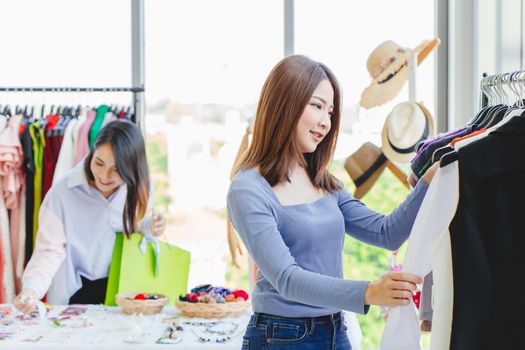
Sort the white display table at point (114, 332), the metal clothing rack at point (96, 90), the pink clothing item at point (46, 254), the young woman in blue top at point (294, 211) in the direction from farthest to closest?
the metal clothing rack at point (96, 90)
the pink clothing item at point (46, 254)
the white display table at point (114, 332)
the young woman in blue top at point (294, 211)

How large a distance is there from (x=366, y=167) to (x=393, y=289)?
79.1 inches

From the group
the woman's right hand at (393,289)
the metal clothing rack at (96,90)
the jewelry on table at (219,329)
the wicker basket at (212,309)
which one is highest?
the metal clothing rack at (96,90)

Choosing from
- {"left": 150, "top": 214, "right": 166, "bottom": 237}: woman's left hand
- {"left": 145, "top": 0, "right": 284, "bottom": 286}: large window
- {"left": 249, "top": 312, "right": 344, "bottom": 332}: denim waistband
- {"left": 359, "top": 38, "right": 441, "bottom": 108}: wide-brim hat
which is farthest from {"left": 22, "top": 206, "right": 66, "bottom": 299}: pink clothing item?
{"left": 359, "top": 38, "right": 441, "bottom": 108}: wide-brim hat

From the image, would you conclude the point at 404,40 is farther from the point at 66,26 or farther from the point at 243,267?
the point at 66,26

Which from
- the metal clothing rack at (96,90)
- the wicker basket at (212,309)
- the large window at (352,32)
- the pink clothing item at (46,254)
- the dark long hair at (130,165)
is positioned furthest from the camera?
the large window at (352,32)

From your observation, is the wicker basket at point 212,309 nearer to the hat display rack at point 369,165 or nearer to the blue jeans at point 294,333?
the blue jeans at point 294,333

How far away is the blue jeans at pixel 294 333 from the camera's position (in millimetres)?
1671

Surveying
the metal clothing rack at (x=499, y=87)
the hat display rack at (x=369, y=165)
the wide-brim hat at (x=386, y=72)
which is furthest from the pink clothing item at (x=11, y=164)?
the metal clothing rack at (x=499, y=87)

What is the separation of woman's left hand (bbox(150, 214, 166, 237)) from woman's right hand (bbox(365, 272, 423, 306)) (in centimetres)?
159

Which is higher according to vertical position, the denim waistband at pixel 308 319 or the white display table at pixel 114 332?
the denim waistband at pixel 308 319

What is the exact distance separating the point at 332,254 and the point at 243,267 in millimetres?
1952

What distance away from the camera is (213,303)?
259cm

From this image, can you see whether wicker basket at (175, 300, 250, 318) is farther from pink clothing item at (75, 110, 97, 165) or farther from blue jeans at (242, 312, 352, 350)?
pink clothing item at (75, 110, 97, 165)

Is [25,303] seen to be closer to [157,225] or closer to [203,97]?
[157,225]
